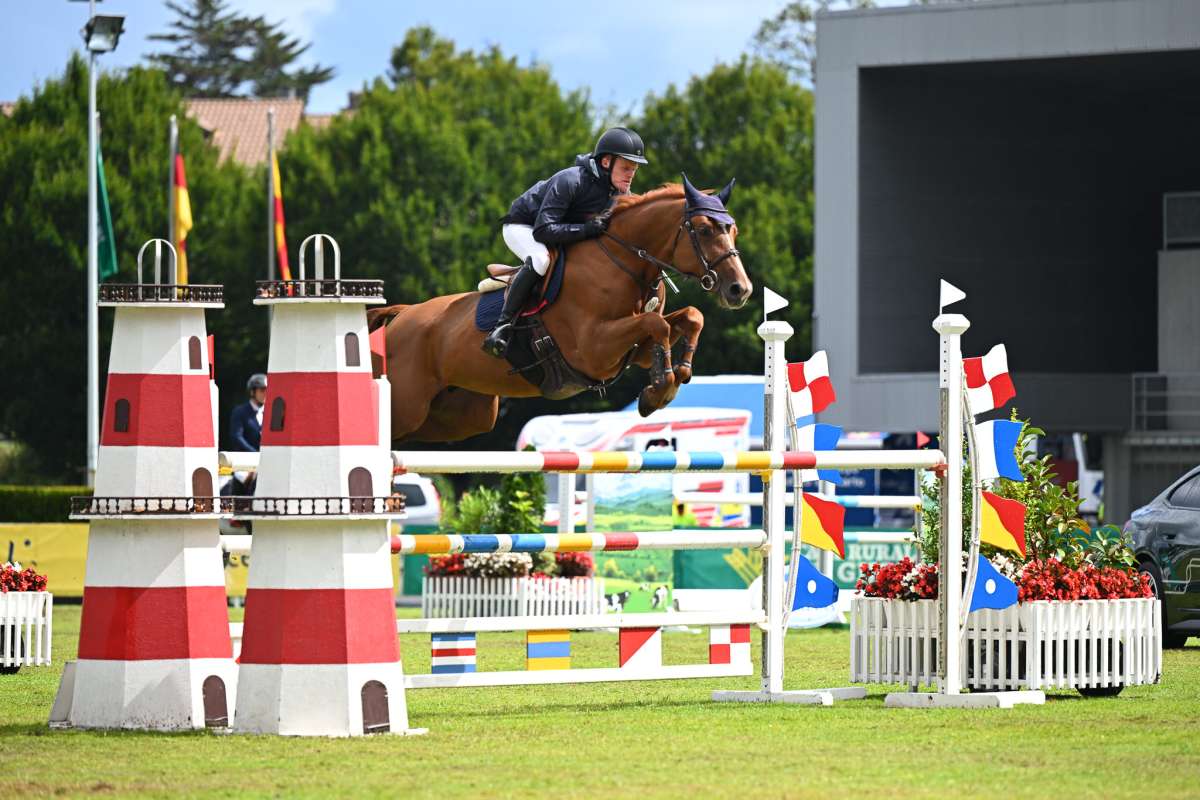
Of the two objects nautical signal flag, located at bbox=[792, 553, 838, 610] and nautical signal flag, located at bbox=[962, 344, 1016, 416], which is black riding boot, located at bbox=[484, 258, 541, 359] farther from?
nautical signal flag, located at bbox=[962, 344, 1016, 416]

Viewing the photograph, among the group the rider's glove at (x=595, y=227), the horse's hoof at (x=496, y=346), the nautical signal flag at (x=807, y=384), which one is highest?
the rider's glove at (x=595, y=227)

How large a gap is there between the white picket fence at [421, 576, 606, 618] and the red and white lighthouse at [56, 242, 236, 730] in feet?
23.3

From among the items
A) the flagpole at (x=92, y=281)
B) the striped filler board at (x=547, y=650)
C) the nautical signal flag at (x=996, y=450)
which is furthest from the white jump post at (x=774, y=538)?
the flagpole at (x=92, y=281)

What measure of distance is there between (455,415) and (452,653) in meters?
2.14

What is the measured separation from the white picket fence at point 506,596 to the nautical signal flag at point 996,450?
659 centimetres

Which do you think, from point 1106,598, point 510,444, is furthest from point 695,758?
point 510,444

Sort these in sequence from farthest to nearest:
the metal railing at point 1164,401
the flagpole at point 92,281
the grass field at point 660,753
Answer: the flagpole at point 92,281 < the metal railing at point 1164,401 < the grass field at point 660,753

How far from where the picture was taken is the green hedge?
72.8ft

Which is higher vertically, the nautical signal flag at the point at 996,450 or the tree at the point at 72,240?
the tree at the point at 72,240

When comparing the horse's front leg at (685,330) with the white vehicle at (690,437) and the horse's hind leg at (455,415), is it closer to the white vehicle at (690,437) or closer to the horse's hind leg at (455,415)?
the horse's hind leg at (455,415)

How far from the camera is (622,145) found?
9141 millimetres

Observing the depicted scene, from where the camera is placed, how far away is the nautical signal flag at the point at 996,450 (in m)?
8.71

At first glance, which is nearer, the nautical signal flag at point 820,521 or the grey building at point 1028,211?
→ the nautical signal flag at point 820,521

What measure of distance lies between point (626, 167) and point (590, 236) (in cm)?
45
